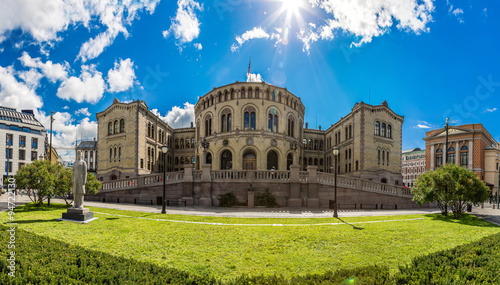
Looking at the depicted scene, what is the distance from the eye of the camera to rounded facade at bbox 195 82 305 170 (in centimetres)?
3428

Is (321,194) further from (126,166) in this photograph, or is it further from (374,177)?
(126,166)

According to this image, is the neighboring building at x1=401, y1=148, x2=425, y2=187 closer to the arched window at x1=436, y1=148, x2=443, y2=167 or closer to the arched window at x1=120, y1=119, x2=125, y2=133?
the arched window at x1=436, y1=148, x2=443, y2=167

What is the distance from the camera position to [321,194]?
22.5 meters

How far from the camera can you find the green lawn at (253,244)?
6629 millimetres

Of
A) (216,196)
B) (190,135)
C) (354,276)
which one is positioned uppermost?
(190,135)

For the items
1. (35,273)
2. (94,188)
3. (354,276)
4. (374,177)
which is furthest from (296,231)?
(374,177)

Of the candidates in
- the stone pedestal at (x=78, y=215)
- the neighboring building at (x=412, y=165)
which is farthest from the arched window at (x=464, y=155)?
the stone pedestal at (x=78, y=215)

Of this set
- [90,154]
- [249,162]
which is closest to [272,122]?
[249,162]

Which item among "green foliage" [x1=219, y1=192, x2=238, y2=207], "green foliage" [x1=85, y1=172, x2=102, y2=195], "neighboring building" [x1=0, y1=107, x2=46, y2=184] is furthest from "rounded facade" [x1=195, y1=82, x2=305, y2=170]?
"neighboring building" [x1=0, y1=107, x2=46, y2=184]

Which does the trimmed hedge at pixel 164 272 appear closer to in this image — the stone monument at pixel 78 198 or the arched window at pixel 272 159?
the stone monument at pixel 78 198

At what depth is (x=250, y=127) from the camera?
34.8m

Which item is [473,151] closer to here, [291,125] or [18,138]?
[291,125]

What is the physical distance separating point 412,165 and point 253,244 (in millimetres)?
124666

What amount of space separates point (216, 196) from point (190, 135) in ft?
105
